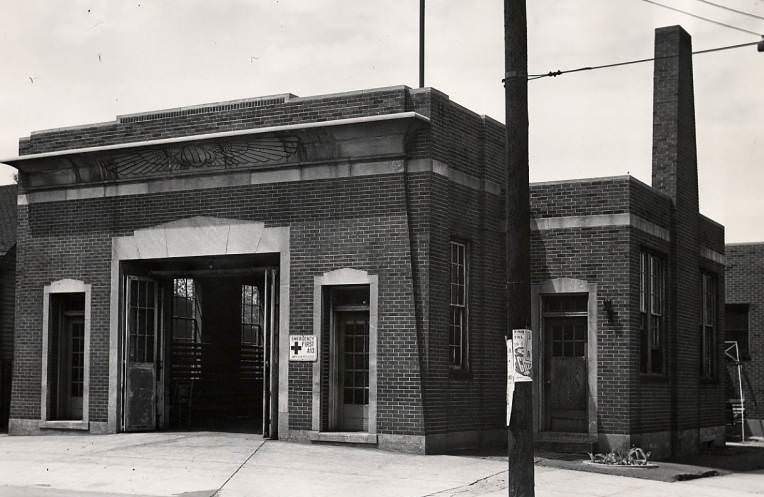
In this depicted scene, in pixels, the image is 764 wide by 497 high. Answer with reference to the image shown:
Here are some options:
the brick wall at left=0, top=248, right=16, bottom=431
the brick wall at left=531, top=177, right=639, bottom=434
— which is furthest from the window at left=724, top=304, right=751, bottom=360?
the brick wall at left=0, top=248, right=16, bottom=431

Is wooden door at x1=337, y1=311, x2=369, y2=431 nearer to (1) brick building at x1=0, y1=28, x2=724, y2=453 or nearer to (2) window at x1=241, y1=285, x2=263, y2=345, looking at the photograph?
(1) brick building at x1=0, y1=28, x2=724, y2=453

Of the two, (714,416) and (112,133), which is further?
(714,416)

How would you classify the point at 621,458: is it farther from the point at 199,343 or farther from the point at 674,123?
the point at 199,343

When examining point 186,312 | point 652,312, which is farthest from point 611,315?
point 186,312

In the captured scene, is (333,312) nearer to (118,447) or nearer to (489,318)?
(489,318)

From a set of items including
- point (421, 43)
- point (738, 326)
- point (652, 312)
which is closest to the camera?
point (652, 312)

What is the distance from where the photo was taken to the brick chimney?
2405cm

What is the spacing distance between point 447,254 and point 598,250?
3.23 m

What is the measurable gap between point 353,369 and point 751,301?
19.4 metres

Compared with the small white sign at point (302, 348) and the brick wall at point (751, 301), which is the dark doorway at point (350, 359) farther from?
the brick wall at point (751, 301)

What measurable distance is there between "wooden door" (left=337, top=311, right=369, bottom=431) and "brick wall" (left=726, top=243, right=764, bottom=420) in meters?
18.8

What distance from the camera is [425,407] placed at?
60.6 ft

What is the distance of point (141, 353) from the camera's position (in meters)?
21.8

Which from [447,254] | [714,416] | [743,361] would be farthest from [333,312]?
[743,361]
